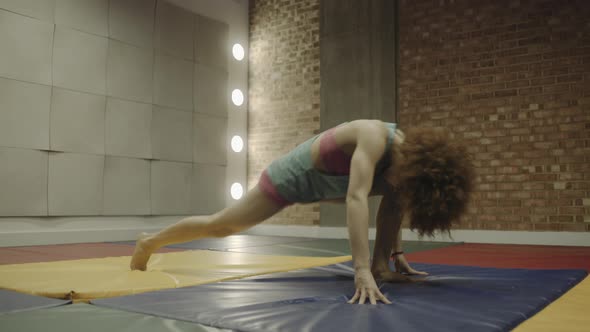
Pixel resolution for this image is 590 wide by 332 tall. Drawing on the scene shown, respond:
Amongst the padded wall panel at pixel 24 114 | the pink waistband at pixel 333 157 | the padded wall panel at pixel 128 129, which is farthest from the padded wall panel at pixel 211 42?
the pink waistband at pixel 333 157

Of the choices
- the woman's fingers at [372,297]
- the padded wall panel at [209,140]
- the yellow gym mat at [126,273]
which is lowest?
the yellow gym mat at [126,273]

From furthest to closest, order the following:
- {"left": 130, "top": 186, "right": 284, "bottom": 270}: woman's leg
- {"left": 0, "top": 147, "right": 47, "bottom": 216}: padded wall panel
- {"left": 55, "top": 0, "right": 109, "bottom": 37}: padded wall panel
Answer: {"left": 55, "top": 0, "right": 109, "bottom": 37}: padded wall panel, {"left": 0, "top": 147, "right": 47, "bottom": 216}: padded wall panel, {"left": 130, "top": 186, "right": 284, "bottom": 270}: woman's leg

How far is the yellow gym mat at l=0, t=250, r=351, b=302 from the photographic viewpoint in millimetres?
2020

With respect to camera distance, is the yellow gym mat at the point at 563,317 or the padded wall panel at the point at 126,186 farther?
the padded wall panel at the point at 126,186

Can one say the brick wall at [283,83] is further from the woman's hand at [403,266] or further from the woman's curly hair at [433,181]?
the woman's curly hair at [433,181]

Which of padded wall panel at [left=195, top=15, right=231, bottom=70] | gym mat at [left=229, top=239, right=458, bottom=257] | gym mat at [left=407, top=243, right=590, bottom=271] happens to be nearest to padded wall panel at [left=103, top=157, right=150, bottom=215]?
padded wall panel at [left=195, top=15, right=231, bottom=70]

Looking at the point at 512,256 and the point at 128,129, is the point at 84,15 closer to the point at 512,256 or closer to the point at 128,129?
the point at 128,129

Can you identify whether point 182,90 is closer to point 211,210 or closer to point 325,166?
point 211,210

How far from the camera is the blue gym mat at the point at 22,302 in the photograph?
5.62 ft

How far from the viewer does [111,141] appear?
5.29 meters

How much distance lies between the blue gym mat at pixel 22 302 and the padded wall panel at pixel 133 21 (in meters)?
4.04

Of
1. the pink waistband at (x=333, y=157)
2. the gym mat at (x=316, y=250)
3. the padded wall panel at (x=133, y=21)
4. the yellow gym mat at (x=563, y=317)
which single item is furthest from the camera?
the padded wall panel at (x=133, y=21)

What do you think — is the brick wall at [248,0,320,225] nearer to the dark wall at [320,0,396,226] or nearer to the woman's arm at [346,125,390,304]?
the dark wall at [320,0,396,226]

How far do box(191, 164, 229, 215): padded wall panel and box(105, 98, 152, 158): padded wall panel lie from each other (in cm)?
75
